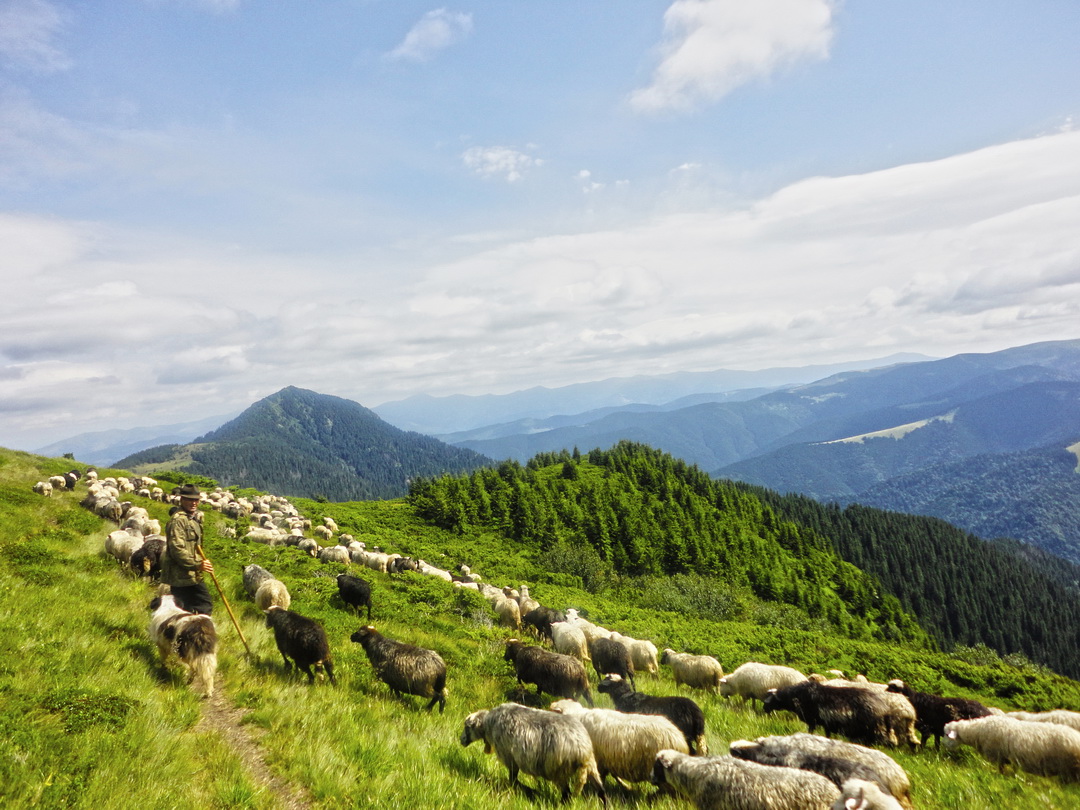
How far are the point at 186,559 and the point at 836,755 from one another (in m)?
13.0

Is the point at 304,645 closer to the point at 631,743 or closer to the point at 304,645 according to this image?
the point at 304,645

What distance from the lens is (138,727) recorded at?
6520 mm

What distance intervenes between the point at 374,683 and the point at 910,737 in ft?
39.3

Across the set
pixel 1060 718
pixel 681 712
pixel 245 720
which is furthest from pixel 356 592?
pixel 1060 718

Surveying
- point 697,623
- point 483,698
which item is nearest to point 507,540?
point 697,623

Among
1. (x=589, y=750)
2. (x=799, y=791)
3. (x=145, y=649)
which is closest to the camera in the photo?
(x=799, y=791)

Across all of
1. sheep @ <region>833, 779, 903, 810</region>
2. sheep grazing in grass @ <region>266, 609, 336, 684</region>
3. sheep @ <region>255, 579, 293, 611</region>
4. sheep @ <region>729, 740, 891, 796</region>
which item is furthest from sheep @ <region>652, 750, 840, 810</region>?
sheep @ <region>255, 579, 293, 611</region>

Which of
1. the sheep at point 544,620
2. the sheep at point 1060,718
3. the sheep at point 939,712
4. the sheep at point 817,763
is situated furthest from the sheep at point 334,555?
the sheep at point 1060,718

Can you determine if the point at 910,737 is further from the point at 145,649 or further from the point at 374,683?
the point at 145,649

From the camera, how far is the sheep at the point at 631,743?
765 cm

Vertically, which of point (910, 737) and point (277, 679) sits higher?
point (277, 679)

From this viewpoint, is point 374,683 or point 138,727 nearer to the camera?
point 138,727

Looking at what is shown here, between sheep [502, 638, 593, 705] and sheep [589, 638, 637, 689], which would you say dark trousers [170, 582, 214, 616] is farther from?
sheep [589, 638, 637, 689]

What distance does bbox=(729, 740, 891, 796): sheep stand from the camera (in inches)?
260
